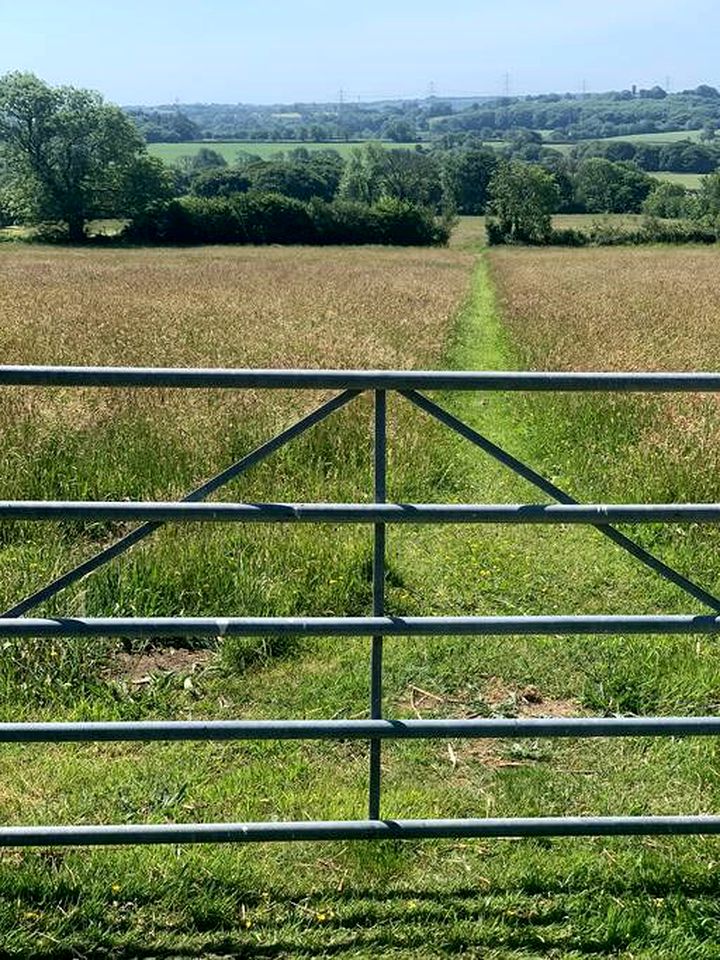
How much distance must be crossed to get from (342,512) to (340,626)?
13.9 inches

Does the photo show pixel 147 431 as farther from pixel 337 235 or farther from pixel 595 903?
pixel 337 235

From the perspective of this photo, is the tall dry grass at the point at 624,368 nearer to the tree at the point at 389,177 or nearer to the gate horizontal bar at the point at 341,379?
the gate horizontal bar at the point at 341,379

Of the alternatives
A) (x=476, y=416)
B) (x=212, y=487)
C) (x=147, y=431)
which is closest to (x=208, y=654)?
(x=212, y=487)

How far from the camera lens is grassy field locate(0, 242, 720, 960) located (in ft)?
9.86

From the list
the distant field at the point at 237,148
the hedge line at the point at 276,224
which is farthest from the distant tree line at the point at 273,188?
the distant field at the point at 237,148

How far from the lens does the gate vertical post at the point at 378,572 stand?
287cm

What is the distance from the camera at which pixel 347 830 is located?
3.05 m

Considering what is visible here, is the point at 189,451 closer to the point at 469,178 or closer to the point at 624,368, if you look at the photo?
the point at 624,368

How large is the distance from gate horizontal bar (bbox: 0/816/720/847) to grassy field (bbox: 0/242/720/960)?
0.69ft

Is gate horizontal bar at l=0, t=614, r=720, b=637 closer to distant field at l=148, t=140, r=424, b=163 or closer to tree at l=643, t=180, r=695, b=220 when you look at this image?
tree at l=643, t=180, r=695, b=220

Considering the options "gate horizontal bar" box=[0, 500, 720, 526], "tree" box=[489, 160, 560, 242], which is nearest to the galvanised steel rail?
"gate horizontal bar" box=[0, 500, 720, 526]

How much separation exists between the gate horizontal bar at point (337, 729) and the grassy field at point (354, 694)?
54 cm

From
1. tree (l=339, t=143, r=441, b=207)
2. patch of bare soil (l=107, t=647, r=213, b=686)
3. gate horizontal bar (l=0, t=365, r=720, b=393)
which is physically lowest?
patch of bare soil (l=107, t=647, r=213, b=686)

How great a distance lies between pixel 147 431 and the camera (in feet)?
25.7
